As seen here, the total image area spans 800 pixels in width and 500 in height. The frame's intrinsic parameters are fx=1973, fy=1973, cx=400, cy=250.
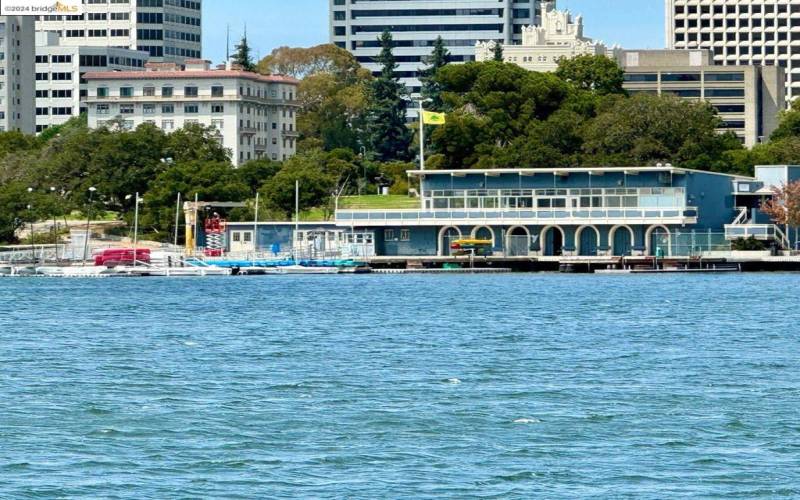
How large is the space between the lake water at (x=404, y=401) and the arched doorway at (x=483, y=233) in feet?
134

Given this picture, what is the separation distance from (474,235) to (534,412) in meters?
84.8

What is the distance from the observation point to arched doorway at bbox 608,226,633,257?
12812cm

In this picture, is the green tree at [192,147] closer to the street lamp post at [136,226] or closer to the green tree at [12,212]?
the street lamp post at [136,226]

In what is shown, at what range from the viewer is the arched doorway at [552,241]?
130250mm

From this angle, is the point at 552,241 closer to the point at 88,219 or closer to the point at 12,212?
the point at 88,219

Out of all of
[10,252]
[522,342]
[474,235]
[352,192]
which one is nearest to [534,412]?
[522,342]

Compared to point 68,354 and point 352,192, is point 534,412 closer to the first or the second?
point 68,354

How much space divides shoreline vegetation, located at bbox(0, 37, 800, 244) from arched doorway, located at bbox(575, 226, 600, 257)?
68.7ft

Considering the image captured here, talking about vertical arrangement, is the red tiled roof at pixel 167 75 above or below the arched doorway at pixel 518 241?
above

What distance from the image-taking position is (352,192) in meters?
175

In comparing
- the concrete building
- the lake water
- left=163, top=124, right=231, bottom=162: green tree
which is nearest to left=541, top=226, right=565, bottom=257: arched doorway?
the concrete building

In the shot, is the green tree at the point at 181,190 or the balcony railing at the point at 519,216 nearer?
the balcony railing at the point at 519,216

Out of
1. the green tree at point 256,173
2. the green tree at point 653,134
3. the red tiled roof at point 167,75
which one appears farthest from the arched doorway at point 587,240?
the red tiled roof at point 167,75

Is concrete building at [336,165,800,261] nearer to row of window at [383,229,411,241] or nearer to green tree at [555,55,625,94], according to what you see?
row of window at [383,229,411,241]
